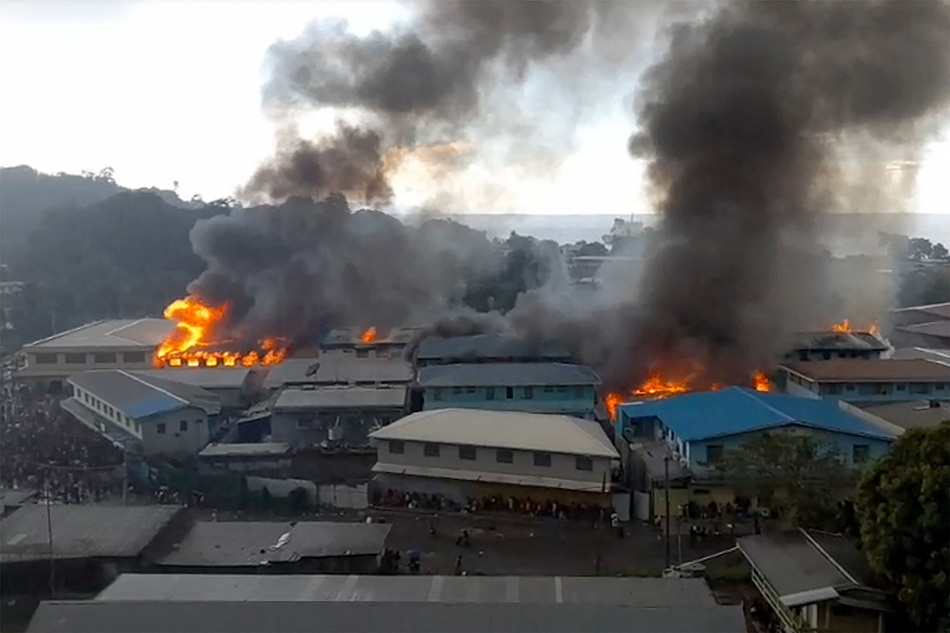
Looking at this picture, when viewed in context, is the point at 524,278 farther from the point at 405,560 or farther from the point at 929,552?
the point at 929,552

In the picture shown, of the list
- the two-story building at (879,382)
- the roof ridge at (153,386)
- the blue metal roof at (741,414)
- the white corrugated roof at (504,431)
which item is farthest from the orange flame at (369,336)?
the two-story building at (879,382)

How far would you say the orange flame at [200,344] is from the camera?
356 inches

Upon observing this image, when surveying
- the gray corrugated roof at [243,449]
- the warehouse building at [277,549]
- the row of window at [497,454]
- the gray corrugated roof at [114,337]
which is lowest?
the warehouse building at [277,549]

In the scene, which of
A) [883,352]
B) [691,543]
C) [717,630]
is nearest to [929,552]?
[717,630]

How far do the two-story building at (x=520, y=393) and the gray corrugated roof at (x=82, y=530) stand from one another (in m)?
2.90

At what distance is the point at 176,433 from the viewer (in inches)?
258

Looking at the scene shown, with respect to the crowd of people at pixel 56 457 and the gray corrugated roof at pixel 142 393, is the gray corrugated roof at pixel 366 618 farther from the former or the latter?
the gray corrugated roof at pixel 142 393

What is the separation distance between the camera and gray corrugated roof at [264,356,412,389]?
7.62 m

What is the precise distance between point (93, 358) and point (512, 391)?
155 inches

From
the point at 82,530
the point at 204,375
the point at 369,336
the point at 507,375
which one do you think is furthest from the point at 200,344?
the point at 82,530

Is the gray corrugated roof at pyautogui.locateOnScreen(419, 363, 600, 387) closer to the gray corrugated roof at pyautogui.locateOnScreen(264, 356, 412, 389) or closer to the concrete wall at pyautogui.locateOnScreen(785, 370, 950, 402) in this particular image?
the gray corrugated roof at pyautogui.locateOnScreen(264, 356, 412, 389)

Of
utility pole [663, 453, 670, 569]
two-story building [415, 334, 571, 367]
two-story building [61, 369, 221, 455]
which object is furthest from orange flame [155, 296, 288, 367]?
utility pole [663, 453, 670, 569]

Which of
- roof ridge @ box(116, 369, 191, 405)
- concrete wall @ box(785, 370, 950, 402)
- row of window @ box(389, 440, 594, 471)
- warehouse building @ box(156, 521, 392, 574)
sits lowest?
warehouse building @ box(156, 521, 392, 574)

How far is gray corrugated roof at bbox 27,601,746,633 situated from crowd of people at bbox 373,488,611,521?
2438 millimetres
